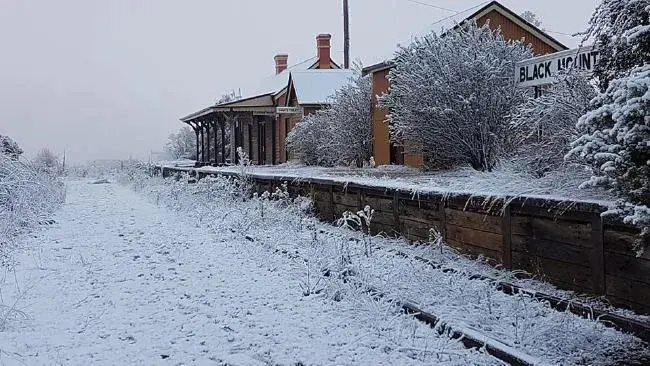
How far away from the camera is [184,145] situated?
50.3 meters

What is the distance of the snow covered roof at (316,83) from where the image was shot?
1077 inches

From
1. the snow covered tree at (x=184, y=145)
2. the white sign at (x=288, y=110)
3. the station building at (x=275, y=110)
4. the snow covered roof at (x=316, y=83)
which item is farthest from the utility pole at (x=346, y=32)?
the snow covered tree at (x=184, y=145)

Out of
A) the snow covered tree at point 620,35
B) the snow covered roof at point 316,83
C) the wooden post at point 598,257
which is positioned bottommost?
the wooden post at point 598,257

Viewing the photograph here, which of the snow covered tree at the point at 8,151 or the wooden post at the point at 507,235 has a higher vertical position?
the snow covered tree at the point at 8,151

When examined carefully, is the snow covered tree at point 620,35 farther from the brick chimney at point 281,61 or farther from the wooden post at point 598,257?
the brick chimney at point 281,61

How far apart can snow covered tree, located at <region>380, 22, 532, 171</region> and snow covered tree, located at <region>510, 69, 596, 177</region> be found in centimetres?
273

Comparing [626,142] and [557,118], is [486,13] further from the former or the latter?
[626,142]

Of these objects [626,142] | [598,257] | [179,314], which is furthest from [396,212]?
[626,142]

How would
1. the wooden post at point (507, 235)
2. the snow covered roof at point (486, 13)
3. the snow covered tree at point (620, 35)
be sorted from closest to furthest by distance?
the snow covered tree at point (620, 35) < the wooden post at point (507, 235) < the snow covered roof at point (486, 13)

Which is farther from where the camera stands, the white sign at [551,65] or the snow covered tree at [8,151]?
the snow covered tree at [8,151]

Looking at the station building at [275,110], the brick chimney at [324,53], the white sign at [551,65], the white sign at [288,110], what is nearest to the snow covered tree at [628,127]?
the white sign at [551,65]

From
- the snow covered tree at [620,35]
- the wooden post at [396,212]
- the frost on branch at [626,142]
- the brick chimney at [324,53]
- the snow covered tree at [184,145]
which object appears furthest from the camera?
the snow covered tree at [184,145]

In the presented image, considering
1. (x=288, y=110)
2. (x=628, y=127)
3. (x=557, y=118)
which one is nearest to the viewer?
(x=628, y=127)

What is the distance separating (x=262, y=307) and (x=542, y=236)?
2.72 m
